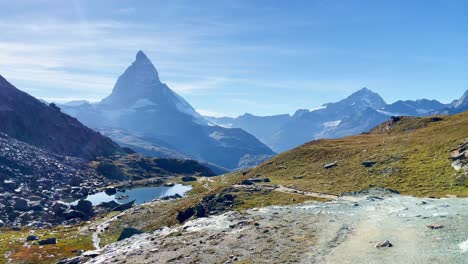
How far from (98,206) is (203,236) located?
127179 millimetres

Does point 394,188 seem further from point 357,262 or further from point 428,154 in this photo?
point 357,262

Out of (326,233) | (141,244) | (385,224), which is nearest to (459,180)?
(385,224)

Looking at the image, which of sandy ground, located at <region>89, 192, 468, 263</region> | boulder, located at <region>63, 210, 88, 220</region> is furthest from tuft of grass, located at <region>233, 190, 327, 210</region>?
boulder, located at <region>63, 210, 88, 220</region>

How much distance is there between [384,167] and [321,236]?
5690 cm

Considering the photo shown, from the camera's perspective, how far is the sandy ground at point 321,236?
4794 cm

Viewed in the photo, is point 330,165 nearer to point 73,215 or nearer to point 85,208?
point 73,215

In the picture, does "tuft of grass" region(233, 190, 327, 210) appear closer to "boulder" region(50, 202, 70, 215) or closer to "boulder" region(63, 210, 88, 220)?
"boulder" region(63, 210, 88, 220)

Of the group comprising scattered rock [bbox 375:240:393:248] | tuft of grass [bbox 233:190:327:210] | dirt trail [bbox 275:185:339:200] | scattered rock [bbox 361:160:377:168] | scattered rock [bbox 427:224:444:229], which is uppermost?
scattered rock [bbox 361:160:377:168]

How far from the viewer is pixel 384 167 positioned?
10719 cm

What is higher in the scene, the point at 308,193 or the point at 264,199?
the point at 308,193

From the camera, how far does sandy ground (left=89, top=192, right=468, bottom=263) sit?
4794cm

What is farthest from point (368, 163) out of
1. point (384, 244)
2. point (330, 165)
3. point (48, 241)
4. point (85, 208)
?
point (85, 208)

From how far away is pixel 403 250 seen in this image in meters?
47.5

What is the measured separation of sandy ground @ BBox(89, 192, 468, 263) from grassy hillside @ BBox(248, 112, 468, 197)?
43.4ft
